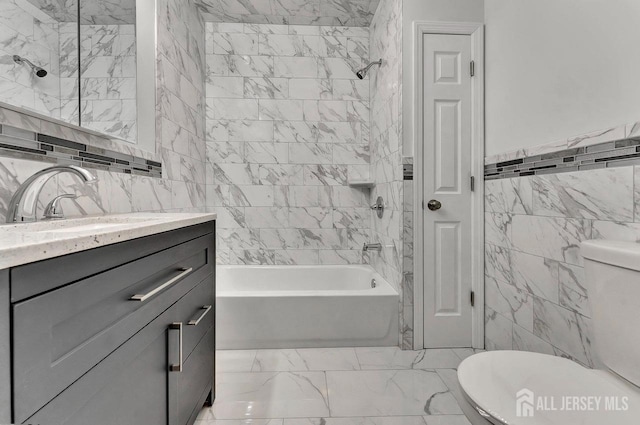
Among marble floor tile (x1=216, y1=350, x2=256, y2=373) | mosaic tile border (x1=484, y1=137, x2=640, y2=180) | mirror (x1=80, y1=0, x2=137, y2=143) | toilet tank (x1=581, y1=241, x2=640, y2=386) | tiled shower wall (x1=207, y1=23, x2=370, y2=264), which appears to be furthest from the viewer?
tiled shower wall (x1=207, y1=23, x2=370, y2=264)

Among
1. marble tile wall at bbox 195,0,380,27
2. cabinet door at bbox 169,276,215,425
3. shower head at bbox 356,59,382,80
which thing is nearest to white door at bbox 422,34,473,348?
shower head at bbox 356,59,382,80

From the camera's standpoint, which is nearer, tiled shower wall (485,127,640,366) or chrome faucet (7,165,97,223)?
chrome faucet (7,165,97,223)

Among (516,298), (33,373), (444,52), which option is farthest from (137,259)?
(444,52)

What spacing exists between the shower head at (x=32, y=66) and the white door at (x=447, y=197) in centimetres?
199

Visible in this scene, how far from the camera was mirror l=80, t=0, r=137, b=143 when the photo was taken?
56.2 inches

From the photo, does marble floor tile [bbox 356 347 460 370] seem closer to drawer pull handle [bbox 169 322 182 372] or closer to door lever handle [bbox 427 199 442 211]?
door lever handle [bbox 427 199 442 211]

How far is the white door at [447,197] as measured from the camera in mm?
2240

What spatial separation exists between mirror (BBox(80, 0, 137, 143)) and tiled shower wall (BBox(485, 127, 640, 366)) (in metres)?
2.10

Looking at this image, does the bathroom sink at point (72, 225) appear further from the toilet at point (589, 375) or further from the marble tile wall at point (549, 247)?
the marble tile wall at point (549, 247)

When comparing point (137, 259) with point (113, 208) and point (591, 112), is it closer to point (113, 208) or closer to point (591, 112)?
point (113, 208)

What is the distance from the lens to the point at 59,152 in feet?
4.09

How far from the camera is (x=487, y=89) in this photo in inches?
86.6

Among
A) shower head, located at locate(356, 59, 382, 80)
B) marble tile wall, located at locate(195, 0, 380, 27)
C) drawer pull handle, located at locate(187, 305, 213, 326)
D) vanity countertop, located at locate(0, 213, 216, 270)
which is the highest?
marble tile wall, located at locate(195, 0, 380, 27)

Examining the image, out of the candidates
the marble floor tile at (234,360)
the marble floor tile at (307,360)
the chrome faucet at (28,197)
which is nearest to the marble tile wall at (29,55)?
the chrome faucet at (28,197)
